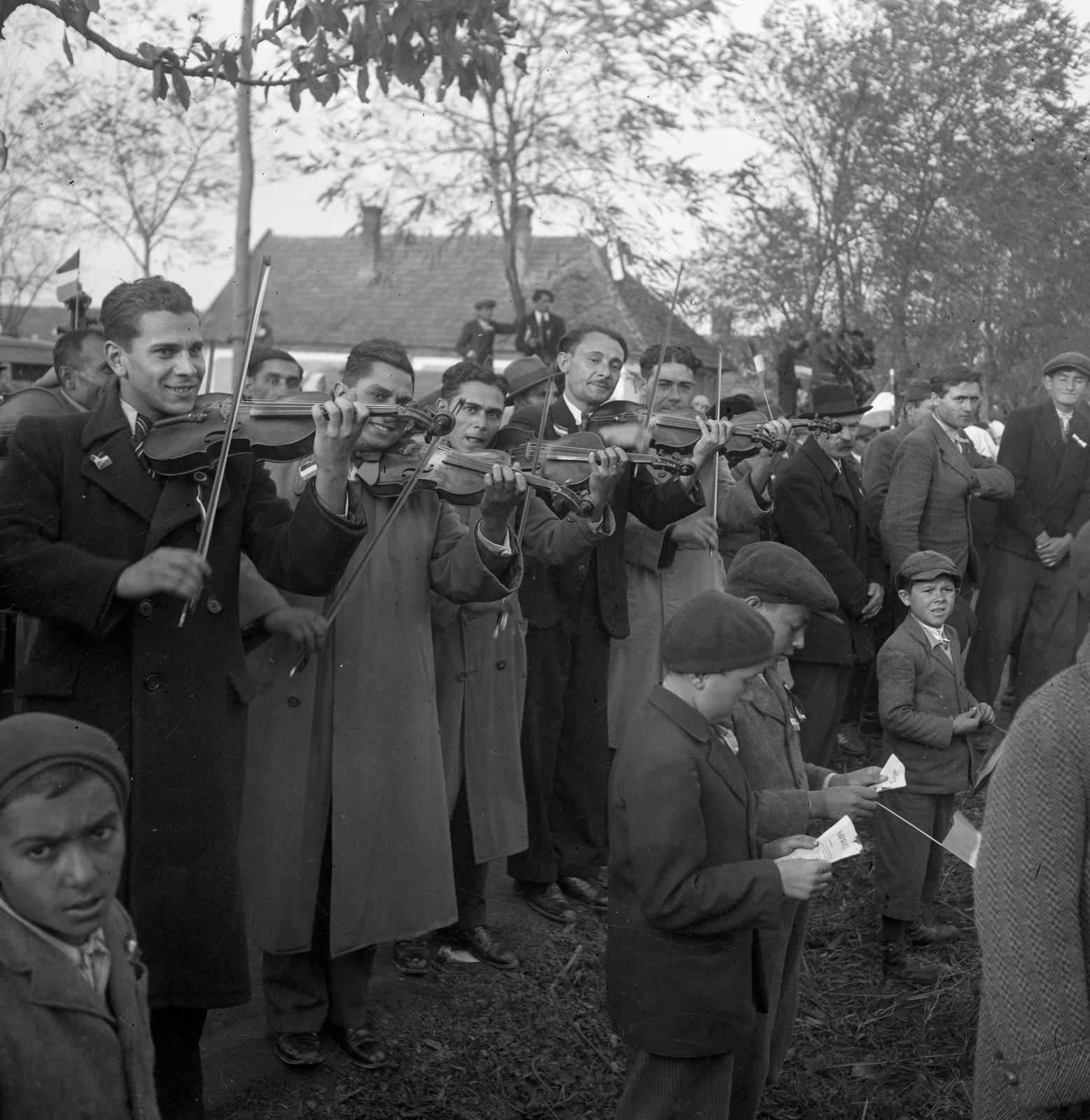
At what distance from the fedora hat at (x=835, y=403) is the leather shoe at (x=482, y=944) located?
9.71 ft

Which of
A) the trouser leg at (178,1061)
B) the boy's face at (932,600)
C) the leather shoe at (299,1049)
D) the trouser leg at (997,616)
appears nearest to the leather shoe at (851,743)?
the trouser leg at (997,616)

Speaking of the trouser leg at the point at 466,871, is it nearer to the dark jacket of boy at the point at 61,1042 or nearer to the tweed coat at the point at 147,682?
the tweed coat at the point at 147,682

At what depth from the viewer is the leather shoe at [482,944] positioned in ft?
15.2

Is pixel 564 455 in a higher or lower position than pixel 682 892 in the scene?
higher

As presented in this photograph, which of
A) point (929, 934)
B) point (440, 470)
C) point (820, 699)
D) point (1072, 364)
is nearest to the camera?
point (440, 470)

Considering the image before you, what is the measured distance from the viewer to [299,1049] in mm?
3799

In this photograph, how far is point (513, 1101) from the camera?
149 inches

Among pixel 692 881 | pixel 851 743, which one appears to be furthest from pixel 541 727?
pixel 851 743

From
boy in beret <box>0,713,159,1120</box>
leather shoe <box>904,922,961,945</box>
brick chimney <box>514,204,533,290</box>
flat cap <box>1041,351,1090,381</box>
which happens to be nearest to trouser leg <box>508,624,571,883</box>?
leather shoe <box>904,922,961,945</box>

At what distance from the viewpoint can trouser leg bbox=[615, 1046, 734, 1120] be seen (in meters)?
2.90

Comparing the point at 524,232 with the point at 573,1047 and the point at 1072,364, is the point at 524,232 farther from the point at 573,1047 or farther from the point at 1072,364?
the point at 573,1047

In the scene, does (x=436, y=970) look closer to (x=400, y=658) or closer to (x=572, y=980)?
(x=572, y=980)

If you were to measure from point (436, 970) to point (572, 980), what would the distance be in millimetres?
443

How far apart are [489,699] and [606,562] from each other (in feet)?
2.86
